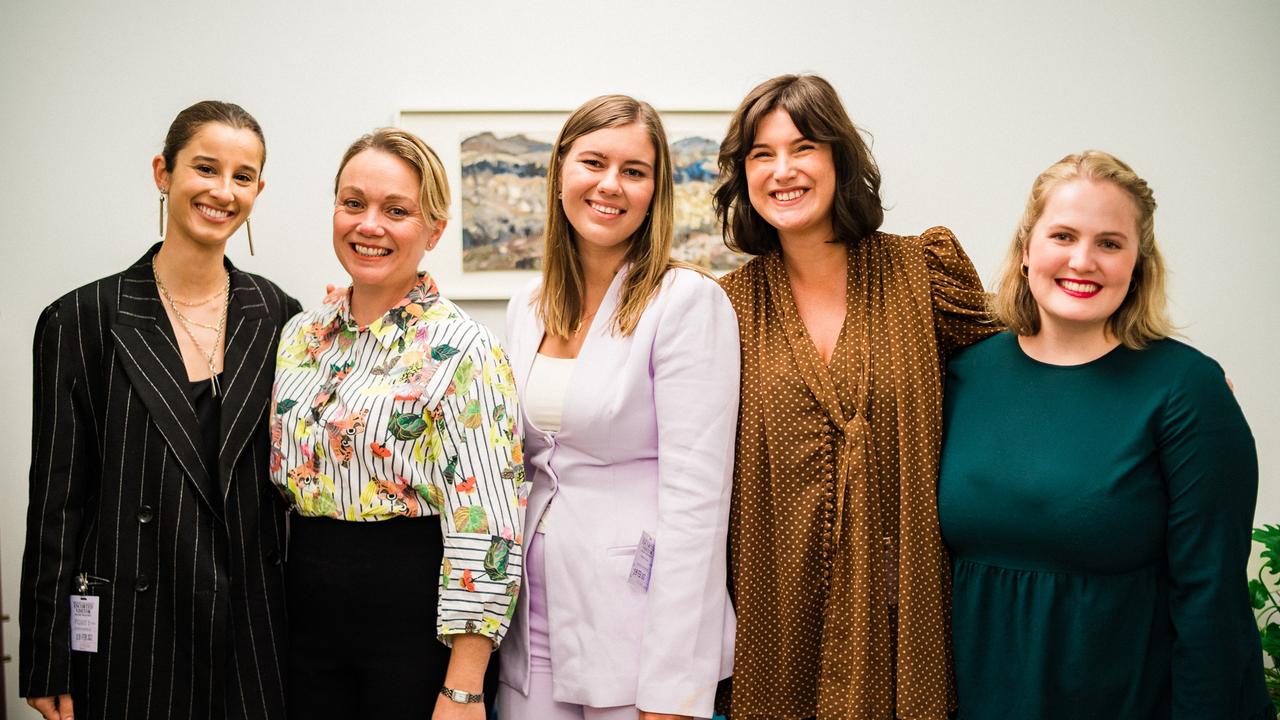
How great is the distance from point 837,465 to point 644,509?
373 mm

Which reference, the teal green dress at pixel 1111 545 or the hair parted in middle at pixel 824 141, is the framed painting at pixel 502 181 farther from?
the teal green dress at pixel 1111 545

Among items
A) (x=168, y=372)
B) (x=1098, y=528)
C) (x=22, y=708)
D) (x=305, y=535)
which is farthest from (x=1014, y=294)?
(x=22, y=708)

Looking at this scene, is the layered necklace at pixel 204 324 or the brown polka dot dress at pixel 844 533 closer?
the brown polka dot dress at pixel 844 533

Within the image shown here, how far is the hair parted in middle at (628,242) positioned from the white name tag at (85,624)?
97cm

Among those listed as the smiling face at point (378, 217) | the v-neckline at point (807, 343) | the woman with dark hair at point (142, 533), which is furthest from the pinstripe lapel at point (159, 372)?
the v-neckline at point (807, 343)

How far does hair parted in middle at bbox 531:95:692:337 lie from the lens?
1627 mm

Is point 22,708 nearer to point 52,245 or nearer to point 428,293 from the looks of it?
point 52,245

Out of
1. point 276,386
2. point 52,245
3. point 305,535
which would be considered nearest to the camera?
point 305,535

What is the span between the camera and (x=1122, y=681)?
4.76ft

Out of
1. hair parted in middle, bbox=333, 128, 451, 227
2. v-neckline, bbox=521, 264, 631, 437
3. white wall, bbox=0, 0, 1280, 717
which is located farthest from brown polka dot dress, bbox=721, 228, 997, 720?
white wall, bbox=0, 0, 1280, 717

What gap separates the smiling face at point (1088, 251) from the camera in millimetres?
1488

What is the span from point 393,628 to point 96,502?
62 centimetres

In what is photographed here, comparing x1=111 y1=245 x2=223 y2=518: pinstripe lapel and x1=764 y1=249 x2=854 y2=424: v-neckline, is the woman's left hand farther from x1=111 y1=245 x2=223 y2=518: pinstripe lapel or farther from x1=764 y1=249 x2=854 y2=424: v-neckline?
x1=764 y1=249 x2=854 y2=424: v-neckline

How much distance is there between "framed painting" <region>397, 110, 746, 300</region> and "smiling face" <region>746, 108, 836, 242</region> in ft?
3.63
